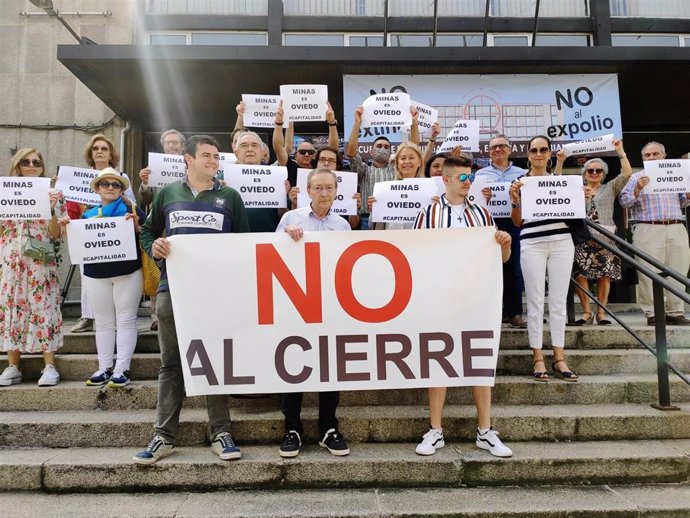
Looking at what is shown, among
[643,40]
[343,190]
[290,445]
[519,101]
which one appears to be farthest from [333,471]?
[643,40]

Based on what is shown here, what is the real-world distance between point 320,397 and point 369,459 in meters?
0.52

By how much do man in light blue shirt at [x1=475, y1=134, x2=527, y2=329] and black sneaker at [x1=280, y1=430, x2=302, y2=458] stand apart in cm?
252

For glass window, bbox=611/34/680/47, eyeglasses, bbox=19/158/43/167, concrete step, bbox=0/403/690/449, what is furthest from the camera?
glass window, bbox=611/34/680/47

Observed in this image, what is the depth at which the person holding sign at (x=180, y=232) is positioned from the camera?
3148 mm

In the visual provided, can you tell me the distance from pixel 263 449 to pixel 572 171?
7.12m

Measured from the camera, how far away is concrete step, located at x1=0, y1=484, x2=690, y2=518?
2742 mm

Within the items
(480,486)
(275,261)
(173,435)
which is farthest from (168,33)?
(480,486)

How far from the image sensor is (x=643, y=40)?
804 centimetres

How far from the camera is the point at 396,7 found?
313 inches

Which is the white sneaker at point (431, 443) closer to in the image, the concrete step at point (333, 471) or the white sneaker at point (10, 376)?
the concrete step at point (333, 471)

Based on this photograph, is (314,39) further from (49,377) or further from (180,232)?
(49,377)

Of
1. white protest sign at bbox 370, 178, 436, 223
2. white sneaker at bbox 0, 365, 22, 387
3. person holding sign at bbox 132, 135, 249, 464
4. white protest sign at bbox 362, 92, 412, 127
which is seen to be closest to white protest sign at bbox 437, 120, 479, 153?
white protest sign at bbox 362, 92, 412, 127

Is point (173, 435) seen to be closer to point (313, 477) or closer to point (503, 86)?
point (313, 477)

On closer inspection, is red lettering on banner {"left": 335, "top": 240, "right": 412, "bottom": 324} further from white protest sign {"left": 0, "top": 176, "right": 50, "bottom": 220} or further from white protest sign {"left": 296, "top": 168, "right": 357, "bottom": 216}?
white protest sign {"left": 0, "top": 176, "right": 50, "bottom": 220}
